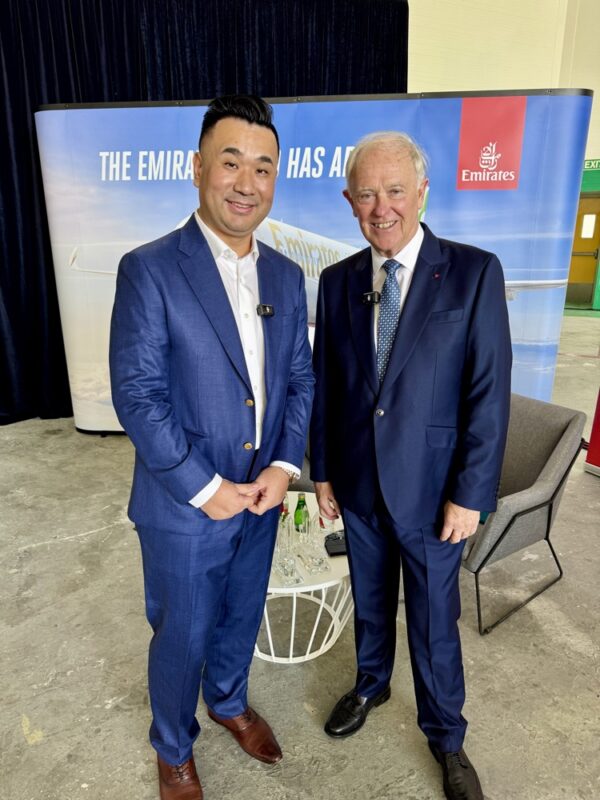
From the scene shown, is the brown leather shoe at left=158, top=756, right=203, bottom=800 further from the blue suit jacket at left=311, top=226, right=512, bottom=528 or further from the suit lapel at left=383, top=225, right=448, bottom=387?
the suit lapel at left=383, top=225, right=448, bottom=387

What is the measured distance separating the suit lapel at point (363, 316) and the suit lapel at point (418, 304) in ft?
0.21

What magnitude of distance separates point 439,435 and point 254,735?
1.20 meters

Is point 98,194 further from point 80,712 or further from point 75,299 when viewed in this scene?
point 80,712

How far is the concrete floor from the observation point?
5.78 feet

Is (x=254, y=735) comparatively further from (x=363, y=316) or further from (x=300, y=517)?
(x=363, y=316)

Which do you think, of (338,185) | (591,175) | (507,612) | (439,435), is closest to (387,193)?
(439,435)

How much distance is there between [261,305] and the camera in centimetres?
143

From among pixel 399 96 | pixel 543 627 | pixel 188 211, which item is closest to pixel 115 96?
pixel 188 211

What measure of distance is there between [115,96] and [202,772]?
538 cm

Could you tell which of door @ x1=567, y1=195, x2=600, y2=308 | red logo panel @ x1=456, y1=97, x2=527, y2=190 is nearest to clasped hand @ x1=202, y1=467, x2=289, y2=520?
red logo panel @ x1=456, y1=97, x2=527, y2=190

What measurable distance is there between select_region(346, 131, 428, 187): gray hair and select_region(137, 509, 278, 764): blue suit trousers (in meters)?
0.99

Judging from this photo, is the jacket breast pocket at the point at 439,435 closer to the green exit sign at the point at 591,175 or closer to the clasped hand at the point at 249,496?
the clasped hand at the point at 249,496

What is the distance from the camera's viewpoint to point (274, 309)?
1465 millimetres

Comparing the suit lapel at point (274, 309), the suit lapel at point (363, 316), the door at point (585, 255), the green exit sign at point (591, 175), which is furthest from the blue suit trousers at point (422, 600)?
the door at point (585, 255)
